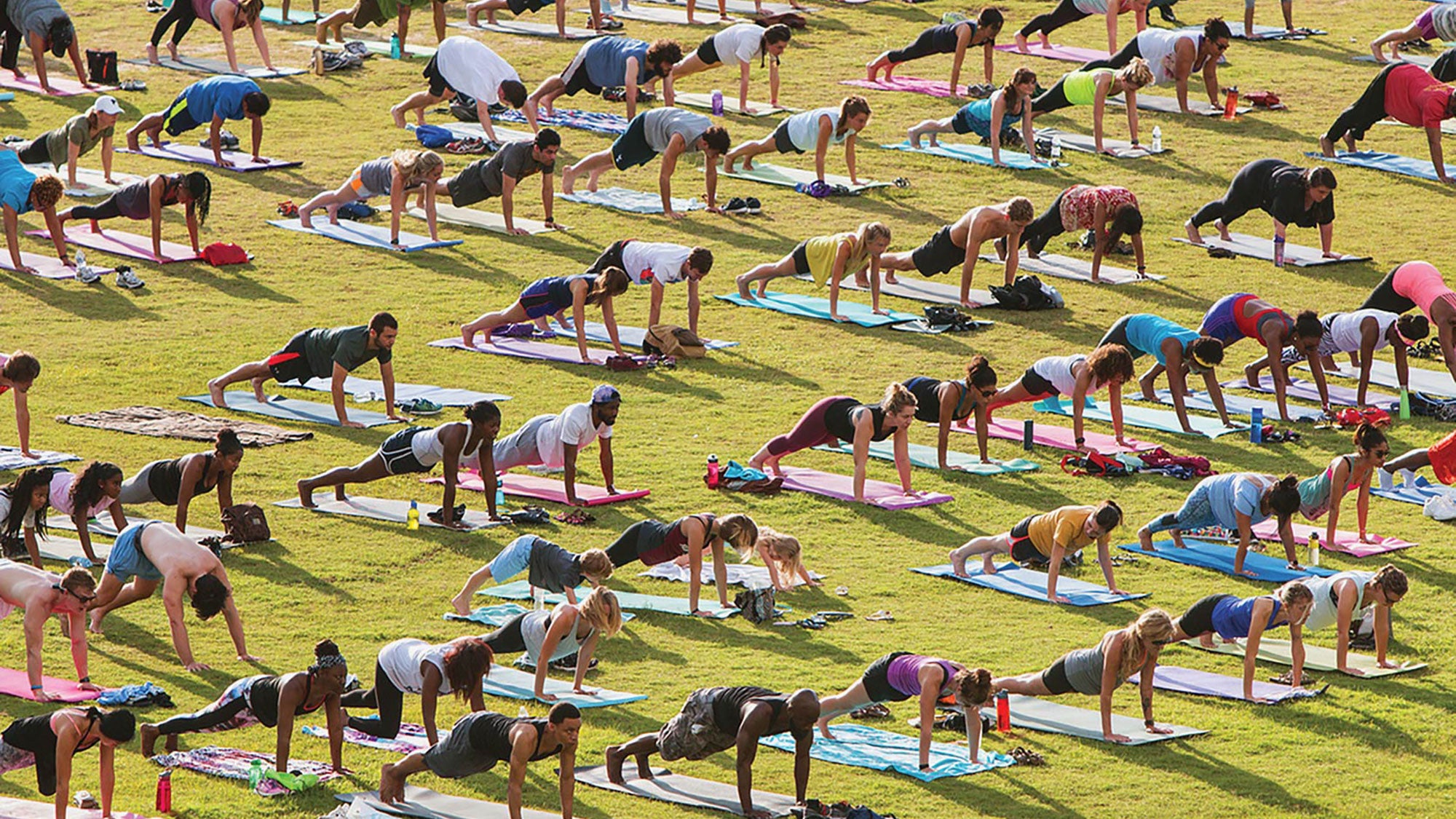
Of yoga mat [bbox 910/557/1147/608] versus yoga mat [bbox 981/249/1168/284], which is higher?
yoga mat [bbox 981/249/1168/284]

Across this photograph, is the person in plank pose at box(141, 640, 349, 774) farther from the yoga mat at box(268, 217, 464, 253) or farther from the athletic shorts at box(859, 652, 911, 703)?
the yoga mat at box(268, 217, 464, 253)

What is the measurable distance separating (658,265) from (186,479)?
26.1ft

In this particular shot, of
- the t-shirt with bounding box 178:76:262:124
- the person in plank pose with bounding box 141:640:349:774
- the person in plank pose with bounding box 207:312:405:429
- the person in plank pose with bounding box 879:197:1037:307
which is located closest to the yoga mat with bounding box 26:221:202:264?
the t-shirt with bounding box 178:76:262:124

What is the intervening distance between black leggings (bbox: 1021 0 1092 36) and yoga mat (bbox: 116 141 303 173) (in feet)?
41.6

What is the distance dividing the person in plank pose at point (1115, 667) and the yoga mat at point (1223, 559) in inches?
134

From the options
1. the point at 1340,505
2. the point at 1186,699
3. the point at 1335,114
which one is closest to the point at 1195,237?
the point at 1335,114

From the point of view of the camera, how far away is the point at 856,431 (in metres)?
23.6

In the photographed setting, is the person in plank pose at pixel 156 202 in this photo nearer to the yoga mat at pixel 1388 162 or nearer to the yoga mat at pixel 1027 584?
the yoga mat at pixel 1027 584

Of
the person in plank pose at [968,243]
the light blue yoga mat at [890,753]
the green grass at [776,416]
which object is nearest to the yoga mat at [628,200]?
the green grass at [776,416]

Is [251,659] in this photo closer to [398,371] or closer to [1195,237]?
[398,371]

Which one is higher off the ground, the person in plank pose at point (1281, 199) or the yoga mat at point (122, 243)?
the person in plank pose at point (1281, 199)

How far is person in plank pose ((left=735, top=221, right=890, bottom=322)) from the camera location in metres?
28.7

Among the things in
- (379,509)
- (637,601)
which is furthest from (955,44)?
(637,601)

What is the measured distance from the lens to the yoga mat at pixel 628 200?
3409cm
